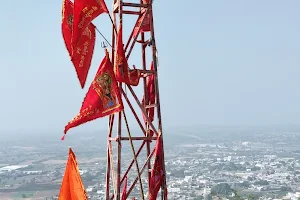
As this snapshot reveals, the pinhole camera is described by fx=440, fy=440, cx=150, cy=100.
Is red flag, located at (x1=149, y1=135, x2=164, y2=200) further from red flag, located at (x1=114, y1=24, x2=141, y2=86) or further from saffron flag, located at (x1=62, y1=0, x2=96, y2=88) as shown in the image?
saffron flag, located at (x1=62, y1=0, x2=96, y2=88)

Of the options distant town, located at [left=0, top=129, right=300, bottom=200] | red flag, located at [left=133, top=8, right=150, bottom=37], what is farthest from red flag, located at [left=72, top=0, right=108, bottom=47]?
distant town, located at [left=0, top=129, right=300, bottom=200]

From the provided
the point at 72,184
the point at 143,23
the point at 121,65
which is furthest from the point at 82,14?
the point at 72,184

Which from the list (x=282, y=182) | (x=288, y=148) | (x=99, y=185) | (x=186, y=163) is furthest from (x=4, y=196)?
(x=288, y=148)

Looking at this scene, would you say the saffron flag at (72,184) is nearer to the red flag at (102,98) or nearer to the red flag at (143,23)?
the red flag at (102,98)

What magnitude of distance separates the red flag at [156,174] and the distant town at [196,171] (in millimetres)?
18715

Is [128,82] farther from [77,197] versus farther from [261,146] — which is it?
[261,146]

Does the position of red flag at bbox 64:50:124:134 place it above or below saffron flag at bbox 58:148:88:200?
above

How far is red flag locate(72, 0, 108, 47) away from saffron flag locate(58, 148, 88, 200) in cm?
118

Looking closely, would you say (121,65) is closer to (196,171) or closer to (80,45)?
(80,45)

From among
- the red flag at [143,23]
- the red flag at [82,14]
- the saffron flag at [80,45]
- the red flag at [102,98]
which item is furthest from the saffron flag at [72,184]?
the red flag at [143,23]

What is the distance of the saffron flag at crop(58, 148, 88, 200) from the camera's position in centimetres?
449

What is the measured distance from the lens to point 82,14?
421cm

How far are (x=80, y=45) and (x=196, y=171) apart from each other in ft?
205

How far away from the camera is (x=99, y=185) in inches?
1704
